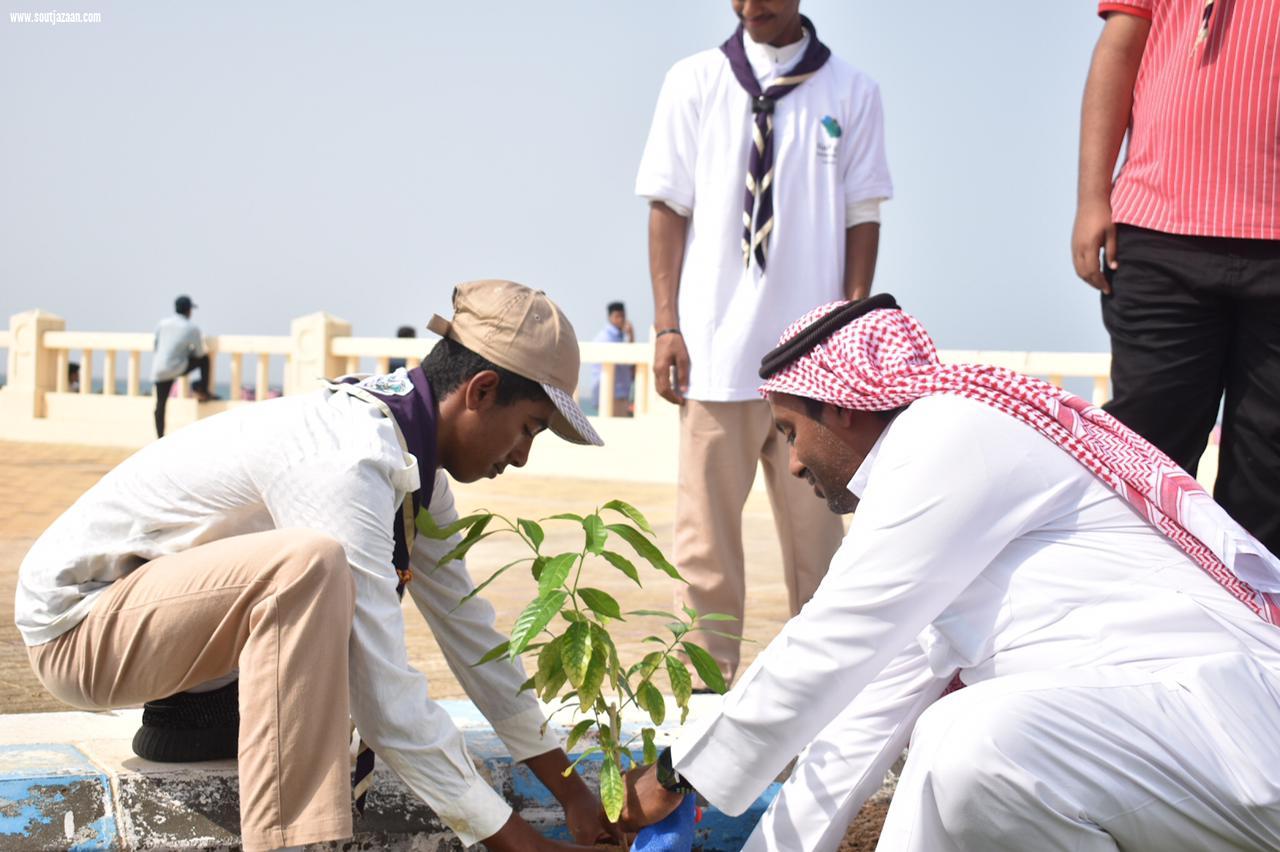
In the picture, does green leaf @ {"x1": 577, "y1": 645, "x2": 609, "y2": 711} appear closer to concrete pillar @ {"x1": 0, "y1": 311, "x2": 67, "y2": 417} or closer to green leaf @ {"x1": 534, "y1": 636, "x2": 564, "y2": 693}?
green leaf @ {"x1": 534, "y1": 636, "x2": 564, "y2": 693}

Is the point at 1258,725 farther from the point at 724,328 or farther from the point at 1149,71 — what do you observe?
the point at 724,328

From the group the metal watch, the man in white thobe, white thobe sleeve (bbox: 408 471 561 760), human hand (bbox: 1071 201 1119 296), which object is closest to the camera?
the man in white thobe

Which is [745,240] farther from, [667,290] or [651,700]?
[651,700]

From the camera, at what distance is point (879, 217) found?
4289mm

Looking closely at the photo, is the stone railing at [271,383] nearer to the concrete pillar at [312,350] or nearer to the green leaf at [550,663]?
the concrete pillar at [312,350]

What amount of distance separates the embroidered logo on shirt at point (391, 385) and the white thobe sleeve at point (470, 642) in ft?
1.01

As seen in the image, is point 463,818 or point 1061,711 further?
point 463,818

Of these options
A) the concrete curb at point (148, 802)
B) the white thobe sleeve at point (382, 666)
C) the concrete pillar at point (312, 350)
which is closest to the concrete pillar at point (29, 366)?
the concrete pillar at point (312, 350)

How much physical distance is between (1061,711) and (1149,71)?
5.96 ft

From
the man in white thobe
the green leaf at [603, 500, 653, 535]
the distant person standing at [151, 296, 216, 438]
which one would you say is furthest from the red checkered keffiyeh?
the distant person standing at [151, 296, 216, 438]

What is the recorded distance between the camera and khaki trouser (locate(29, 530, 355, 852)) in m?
2.43

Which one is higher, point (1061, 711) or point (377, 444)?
point (377, 444)

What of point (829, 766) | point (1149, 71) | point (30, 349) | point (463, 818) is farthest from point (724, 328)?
point (30, 349)

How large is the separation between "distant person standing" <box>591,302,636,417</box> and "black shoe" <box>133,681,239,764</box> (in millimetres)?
12827
